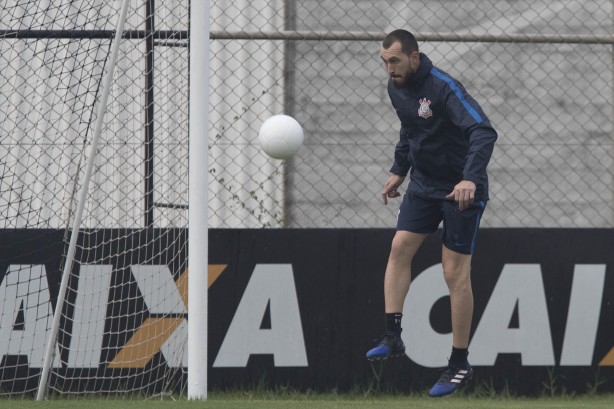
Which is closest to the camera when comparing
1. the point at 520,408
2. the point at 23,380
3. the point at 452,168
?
the point at 452,168

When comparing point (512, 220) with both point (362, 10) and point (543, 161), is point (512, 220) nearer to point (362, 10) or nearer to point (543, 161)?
point (543, 161)

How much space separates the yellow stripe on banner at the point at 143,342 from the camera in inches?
307

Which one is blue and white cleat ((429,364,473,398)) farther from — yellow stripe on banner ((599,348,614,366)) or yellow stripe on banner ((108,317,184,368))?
yellow stripe on banner ((108,317,184,368))

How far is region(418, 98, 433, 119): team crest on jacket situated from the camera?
6270 mm

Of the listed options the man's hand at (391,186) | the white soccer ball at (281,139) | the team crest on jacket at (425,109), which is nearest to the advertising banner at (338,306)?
the white soccer ball at (281,139)

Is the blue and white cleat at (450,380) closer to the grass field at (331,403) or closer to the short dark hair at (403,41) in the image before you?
the grass field at (331,403)

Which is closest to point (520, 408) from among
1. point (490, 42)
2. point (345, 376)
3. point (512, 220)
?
point (345, 376)

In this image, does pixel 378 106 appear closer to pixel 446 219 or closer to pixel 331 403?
pixel 446 219

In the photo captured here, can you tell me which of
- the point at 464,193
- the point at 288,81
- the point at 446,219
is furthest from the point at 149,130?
the point at 464,193

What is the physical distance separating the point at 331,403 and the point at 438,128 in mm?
1850

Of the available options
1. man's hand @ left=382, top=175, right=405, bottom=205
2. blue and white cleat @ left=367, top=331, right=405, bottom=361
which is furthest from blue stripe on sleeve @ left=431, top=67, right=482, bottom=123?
blue and white cleat @ left=367, top=331, right=405, bottom=361

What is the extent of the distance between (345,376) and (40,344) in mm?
2127

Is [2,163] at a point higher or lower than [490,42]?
lower

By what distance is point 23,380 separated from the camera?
770 centimetres
